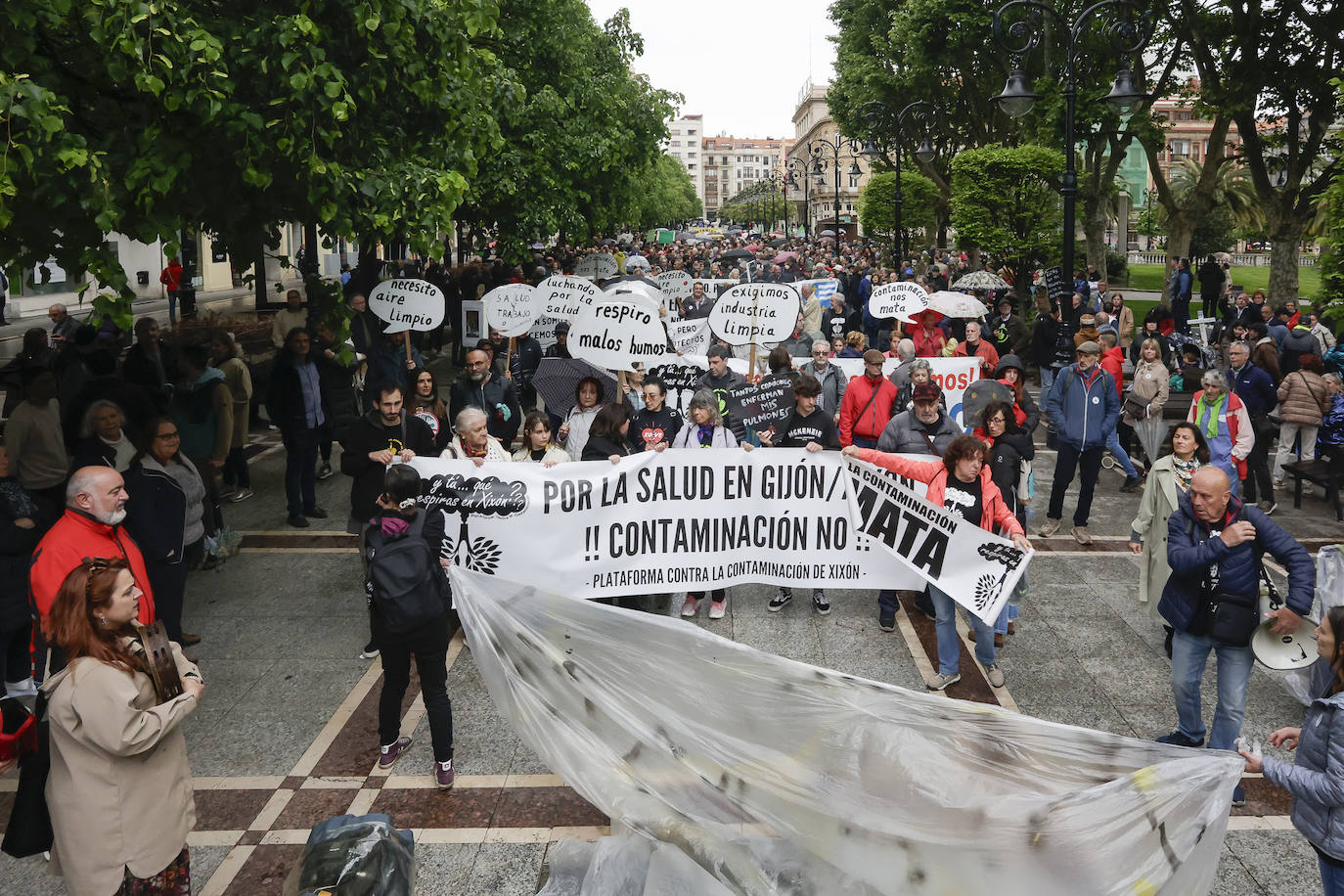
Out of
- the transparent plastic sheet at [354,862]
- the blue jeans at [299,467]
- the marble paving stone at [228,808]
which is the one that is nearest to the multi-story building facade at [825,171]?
the blue jeans at [299,467]

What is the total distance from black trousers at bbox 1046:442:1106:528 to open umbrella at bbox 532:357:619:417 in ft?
14.0

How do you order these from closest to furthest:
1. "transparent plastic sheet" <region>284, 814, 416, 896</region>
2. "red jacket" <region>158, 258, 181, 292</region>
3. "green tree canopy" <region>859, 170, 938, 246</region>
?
1. "transparent plastic sheet" <region>284, 814, 416, 896</region>
2. "red jacket" <region>158, 258, 181, 292</region>
3. "green tree canopy" <region>859, 170, 938, 246</region>

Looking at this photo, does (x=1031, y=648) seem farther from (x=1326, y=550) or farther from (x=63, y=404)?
(x=63, y=404)

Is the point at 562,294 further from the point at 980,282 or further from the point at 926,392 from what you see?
the point at 980,282

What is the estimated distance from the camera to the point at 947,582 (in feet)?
21.2

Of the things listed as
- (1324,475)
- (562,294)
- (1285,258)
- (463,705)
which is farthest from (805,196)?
(463,705)

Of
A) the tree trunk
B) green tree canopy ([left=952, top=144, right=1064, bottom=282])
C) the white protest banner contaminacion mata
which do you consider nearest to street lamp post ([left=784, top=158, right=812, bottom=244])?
green tree canopy ([left=952, top=144, right=1064, bottom=282])

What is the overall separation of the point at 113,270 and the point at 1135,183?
62255mm

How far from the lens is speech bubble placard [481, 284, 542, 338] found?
12336 millimetres

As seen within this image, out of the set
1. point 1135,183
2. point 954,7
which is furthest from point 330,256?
point 1135,183

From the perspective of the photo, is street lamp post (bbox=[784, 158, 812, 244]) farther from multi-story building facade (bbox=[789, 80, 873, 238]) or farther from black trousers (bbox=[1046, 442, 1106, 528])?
black trousers (bbox=[1046, 442, 1106, 528])

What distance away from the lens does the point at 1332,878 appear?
12.4 feet

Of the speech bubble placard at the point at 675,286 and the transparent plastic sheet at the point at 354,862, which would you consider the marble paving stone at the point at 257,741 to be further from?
the speech bubble placard at the point at 675,286

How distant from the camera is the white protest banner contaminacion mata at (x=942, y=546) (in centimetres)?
632
